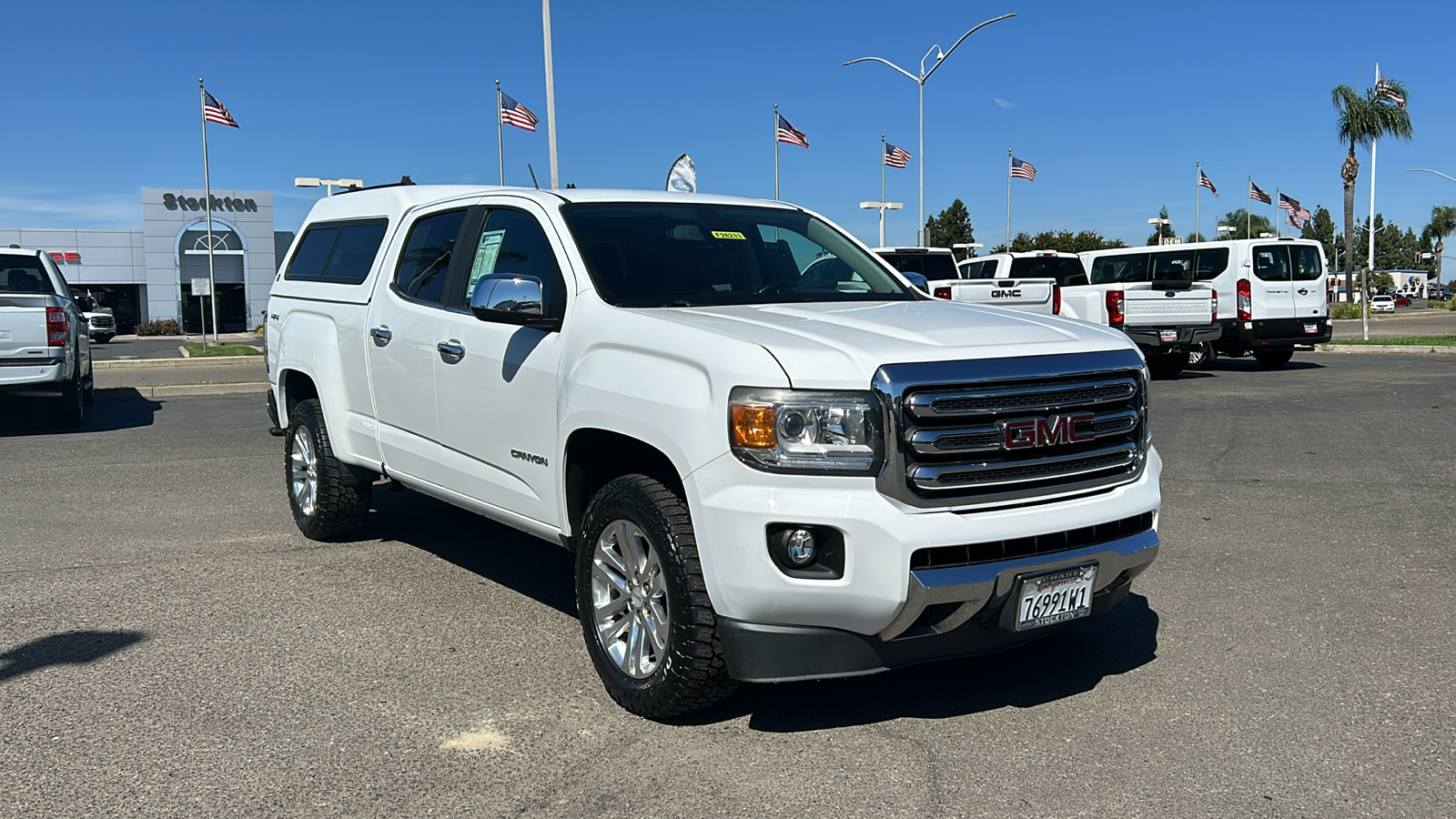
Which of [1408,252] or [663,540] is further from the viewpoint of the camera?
[1408,252]

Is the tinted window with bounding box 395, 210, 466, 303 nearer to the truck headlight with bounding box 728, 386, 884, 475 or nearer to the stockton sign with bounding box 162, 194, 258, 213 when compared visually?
the truck headlight with bounding box 728, 386, 884, 475

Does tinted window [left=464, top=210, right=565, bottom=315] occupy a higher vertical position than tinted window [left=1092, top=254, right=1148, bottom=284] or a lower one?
lower

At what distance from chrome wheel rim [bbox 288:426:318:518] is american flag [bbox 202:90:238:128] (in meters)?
30.2

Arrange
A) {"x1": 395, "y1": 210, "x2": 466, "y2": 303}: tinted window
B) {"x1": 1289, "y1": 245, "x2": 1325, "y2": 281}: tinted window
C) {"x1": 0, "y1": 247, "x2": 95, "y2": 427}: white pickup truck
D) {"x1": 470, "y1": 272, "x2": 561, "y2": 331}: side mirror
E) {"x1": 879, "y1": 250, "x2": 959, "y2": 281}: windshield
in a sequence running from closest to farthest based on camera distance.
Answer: {"x1": 470, "y1": 272, "x2": 561, "y2": 331}: side mirror
{"x1": 395, "y1": 210, "x2": 466, "y2": 303}: tinted window
{"x1": 0, "y1": 247, "x2": 95, "y2": 427}: white pickup truck
{"x1": 1289, "y1": 245, "x2": 1325, "y2": 281}: tinted window
{"x1": 879, "y1": 250, "x2": 959, "y2": 281}: windshield

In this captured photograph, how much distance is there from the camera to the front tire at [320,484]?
6.70m

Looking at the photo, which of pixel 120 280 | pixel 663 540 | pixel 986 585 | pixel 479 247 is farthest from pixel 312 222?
pixel 120 280

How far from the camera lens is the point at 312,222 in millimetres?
7508

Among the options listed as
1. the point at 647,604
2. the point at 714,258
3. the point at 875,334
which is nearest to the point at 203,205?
the point at 714,258

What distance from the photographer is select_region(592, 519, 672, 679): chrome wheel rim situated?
4.13 metres

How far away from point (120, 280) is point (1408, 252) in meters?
163

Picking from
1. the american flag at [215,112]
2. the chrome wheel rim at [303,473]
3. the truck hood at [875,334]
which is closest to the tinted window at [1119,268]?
the chrome wheel rim at [303,473]

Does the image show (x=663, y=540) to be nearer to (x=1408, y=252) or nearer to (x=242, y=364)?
(x=242, y=364)

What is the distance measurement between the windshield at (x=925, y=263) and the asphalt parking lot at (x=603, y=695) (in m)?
13.7

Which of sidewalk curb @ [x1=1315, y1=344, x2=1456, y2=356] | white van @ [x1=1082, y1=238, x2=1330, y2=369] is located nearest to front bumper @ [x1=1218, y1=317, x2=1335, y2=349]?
white van @ [x1=1082, y1=238, x2=1330, y2=369]
